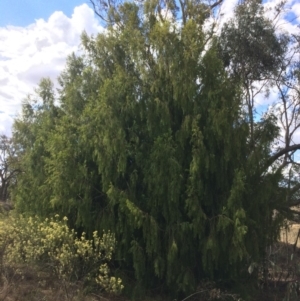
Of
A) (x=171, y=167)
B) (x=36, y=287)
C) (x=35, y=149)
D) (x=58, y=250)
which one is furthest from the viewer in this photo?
(x=35, y=149)

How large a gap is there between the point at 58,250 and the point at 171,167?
361 cm

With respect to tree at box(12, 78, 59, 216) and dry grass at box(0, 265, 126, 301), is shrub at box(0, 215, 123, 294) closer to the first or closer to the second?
dry grass at box(0, 265, 126, 301)

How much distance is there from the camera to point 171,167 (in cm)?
1152

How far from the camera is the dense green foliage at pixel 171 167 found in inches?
456

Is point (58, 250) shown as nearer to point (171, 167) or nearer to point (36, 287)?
point (36, 287)

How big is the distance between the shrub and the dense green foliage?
5.53 ft

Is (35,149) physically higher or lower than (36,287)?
higher

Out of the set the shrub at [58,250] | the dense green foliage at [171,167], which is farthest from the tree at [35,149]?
the shrub at [58,250]

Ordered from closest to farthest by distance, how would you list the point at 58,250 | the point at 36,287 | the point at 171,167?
the point at 58,250, the point at 36,287, the point at 171,167

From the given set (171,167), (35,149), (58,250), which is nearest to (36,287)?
(58,250)

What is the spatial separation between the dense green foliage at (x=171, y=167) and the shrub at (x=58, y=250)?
66.4 inches

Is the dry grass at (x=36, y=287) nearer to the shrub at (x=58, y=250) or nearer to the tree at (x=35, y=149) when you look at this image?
the shrub at (x=58, y=250)

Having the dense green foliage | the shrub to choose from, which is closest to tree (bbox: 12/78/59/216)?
the dense green foliage

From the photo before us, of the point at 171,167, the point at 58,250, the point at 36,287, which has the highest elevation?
the point at 171,167
